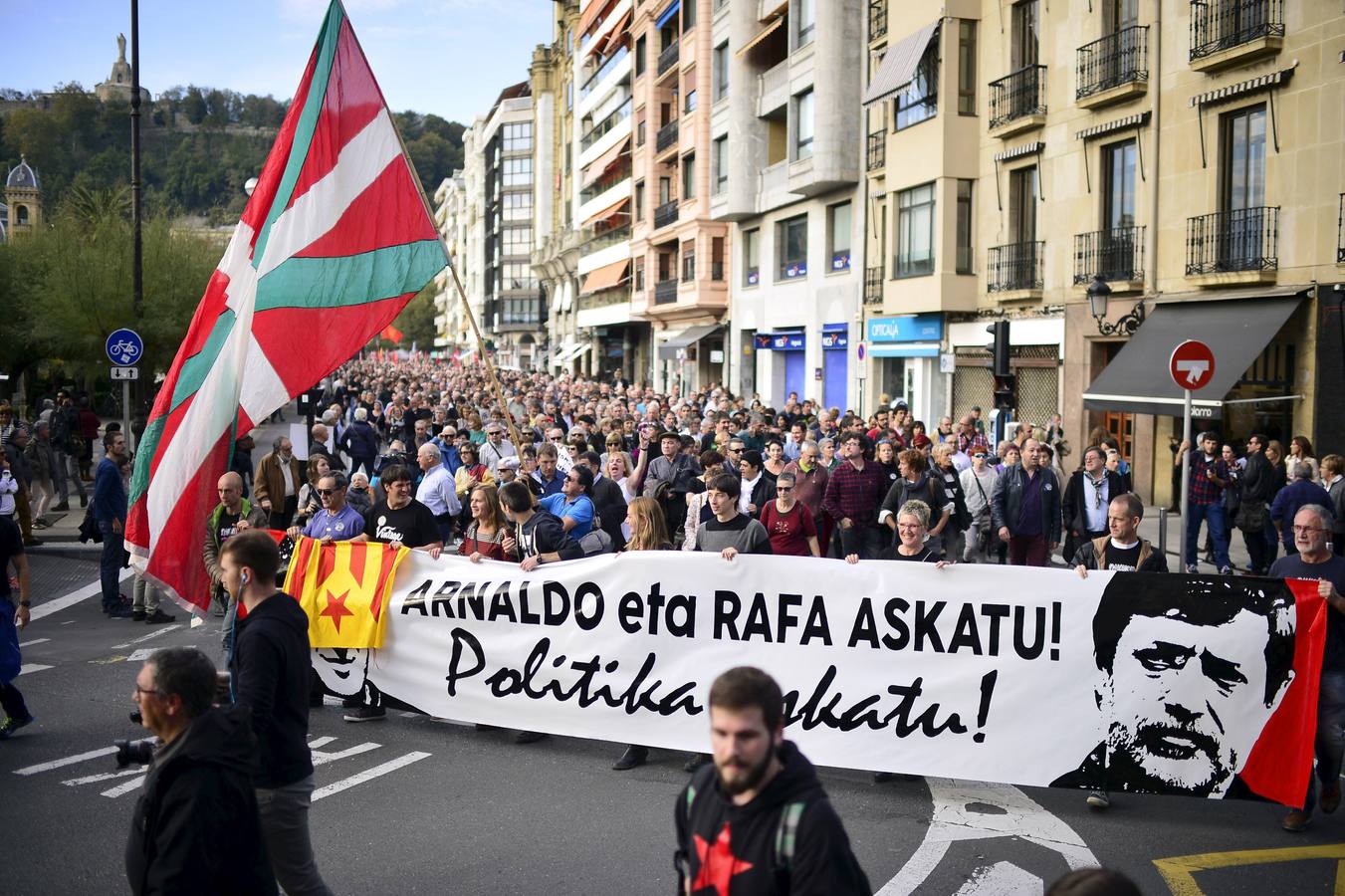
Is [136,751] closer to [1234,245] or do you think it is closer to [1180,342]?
[1180,342]

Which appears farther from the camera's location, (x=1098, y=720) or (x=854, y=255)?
(x=854, y=255)

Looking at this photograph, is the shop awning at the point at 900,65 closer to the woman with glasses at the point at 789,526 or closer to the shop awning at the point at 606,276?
the woman with glasses at the point at 789,526

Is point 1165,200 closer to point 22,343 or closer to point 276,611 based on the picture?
point 276,611

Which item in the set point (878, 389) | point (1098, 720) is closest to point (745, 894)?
point (1098, 720)

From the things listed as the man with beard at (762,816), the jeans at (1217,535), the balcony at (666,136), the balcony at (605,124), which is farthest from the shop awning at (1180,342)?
the balcony at (605,124)

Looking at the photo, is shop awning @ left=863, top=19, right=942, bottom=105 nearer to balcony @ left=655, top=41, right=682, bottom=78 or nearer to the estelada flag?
balcony @ left=655, top=41, right=682, bottom=78

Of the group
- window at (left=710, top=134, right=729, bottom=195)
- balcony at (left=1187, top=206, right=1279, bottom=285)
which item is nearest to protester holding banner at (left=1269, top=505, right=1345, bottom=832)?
balcony at (left=1187, top=206, right=1279, bottom=285)

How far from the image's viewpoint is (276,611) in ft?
14.6

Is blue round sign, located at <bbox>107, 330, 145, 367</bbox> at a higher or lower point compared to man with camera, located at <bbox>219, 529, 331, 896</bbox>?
higher

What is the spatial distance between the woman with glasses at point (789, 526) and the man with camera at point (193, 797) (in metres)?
5.98

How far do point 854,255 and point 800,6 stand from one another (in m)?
7.64

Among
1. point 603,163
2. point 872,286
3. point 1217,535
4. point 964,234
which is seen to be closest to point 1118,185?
point 964,234

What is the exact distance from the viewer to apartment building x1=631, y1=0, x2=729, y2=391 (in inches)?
1646

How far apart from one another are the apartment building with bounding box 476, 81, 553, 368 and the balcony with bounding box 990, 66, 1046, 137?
69.2 meters
